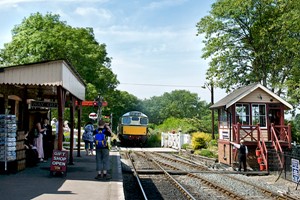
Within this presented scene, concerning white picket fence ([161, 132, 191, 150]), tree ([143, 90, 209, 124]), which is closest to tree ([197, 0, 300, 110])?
white picket fence ([161, 132, 191, 150])

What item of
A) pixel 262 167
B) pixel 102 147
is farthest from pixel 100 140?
pixel 262 167

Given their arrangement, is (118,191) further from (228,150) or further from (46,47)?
(46,47)

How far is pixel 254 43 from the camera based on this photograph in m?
32.1

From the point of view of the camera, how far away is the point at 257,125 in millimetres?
19734

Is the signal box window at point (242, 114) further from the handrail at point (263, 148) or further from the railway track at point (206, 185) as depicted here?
the railway track at point (206, 185)

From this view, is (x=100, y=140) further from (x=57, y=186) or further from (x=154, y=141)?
(x=154, y=141)

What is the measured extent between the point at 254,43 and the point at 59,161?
2453cm

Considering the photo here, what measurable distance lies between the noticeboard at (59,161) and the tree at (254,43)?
811 inches

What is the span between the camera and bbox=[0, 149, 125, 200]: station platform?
834 cm

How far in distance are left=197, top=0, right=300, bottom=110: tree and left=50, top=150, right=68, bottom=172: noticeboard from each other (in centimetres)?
2059

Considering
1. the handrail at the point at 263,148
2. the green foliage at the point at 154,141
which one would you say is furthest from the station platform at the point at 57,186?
the green foliage at the point at 154,141

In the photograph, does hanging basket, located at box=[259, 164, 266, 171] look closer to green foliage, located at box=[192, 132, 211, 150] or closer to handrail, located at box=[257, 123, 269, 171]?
handrail, located at box=[257, 123, 269, 171]

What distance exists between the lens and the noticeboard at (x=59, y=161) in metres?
11.1

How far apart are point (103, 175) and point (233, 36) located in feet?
80.5
